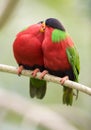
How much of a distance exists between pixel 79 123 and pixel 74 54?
366 millimetres

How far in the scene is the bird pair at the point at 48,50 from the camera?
2.61 m

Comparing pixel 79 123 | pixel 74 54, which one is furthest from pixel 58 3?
pixel 79 123

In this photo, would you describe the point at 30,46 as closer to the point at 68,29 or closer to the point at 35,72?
the point at 35,72

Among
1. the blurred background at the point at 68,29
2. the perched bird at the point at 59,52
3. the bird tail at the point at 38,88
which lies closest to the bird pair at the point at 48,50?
the perched bird at the point at 59,52

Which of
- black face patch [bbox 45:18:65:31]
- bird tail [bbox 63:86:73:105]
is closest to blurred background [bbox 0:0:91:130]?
bird tail [bbox 63:86:73:105]

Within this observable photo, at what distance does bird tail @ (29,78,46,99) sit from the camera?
280 cm

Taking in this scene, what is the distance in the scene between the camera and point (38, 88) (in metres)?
2.81

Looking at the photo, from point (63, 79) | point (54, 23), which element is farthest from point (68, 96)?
point (54, 23)

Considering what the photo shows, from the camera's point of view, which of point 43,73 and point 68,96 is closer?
point 43,73

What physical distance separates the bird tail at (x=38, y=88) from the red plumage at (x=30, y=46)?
0.14 metres

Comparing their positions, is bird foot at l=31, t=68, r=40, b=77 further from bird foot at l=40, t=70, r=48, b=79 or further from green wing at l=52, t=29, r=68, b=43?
green wing at l=52, t=29, r=68, b=43

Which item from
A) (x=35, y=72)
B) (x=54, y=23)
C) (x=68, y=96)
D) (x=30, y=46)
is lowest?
(x=68, y=96)

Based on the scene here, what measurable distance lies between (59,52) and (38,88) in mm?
283

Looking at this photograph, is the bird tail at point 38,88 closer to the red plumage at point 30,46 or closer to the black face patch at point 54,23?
the red plumage at point 30,46
